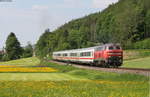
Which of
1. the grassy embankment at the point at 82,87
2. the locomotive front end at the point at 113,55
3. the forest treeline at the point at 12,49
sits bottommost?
the grassy embankment at the point at 82,87

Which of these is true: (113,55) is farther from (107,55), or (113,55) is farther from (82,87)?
(82,87)

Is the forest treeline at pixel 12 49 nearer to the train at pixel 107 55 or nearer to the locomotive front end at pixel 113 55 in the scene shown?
the train at pixel 107 55

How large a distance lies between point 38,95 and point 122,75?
1501cm

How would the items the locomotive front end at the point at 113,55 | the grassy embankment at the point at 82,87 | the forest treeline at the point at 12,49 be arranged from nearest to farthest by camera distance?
the grassy embankment at the point at 82,87 < the locomotive front end at the point at 113,55 < the forest treeline at the point at 12,49

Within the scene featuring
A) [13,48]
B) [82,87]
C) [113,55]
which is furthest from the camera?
[13,48]

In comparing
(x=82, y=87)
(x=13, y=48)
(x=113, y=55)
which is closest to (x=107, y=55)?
(x=113, y=55)

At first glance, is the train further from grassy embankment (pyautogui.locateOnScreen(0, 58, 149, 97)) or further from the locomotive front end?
grassy embankment (pyautogui.locateOnScreen(0, 58, 149, 97))

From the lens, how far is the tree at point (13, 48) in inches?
7469

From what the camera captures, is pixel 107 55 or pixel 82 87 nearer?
pixel 82 87

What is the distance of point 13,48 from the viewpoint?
192125mm

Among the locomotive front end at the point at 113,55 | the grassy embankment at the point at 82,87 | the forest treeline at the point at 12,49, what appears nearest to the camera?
the grassy embankment at the point at 82,87

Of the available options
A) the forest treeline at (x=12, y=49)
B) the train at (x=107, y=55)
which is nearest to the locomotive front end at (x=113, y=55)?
the train at (x=107, y=55)

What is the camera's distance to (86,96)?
1808 centimetres

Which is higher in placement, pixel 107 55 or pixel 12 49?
pixel 12 49
